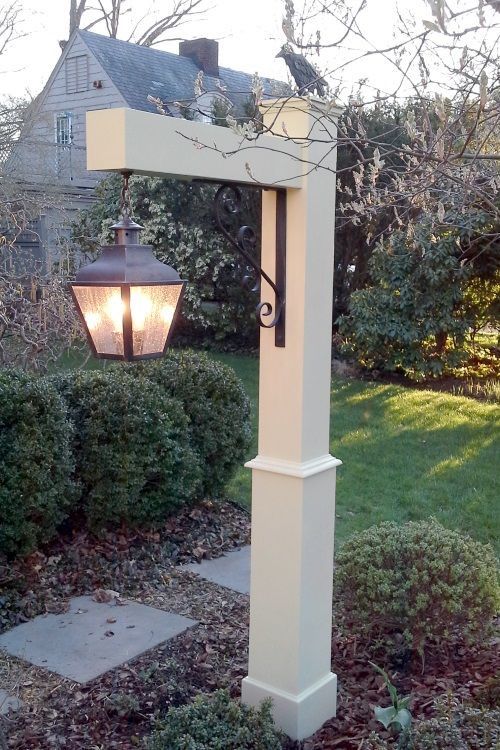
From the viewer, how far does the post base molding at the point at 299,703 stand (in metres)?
2.81

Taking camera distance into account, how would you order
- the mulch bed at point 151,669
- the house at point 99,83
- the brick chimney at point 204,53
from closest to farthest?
the mulch bed at point 151,669 → the house at point 99,83 → the brick chimney at point 204,53

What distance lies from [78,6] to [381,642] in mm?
18893

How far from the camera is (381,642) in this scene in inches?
128

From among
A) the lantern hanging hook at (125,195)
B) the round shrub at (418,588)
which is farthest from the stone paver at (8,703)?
the lantern hanging hook at (125,195)

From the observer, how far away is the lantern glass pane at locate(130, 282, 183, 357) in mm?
2168

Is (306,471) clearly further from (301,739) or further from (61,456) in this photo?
(61,456)

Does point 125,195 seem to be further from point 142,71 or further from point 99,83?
point 142,71

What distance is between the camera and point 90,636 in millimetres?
3734

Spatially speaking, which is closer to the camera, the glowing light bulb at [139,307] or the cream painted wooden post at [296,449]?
the glowing light bulb at [139,307]

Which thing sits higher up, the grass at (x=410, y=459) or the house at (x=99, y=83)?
the house at (x=99, y=83)

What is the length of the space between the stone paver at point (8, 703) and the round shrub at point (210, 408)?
2168 mm

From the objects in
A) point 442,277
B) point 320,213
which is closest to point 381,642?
point 320,213

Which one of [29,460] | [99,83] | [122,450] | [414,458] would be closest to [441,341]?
[414,458]

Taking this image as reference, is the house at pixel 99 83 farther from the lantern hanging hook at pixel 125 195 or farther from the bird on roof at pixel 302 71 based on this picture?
the lantern hanging hook at pixel 125 195
